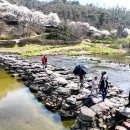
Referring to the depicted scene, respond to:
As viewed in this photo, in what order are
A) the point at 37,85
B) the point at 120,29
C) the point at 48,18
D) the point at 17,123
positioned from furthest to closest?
the point at 120,29 → the point at 48,18 → the point at 37,85 → the point at 17,123

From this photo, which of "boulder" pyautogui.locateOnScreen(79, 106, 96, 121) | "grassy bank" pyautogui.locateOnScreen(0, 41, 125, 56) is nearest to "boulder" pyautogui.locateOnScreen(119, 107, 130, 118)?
"boulder" pyautogui.locateOnScreen(79, 106, 96, 121)

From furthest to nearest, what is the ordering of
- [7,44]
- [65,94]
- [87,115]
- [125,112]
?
[7,44], [65,94], [125,112], [87,115]

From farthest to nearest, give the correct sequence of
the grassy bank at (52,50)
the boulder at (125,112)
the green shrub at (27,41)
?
1. the green shrub at (27,41)
2. the grassy bank at (52,50)
3. the boulder at (125,112)

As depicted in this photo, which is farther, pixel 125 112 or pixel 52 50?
pixel 52 50

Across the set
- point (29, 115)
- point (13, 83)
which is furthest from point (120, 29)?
point (29, 115)

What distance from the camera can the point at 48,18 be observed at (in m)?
140

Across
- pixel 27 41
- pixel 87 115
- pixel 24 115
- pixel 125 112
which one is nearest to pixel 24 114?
pixel 24 115

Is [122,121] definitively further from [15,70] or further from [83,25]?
[83,25]

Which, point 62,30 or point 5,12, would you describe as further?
point 5,12

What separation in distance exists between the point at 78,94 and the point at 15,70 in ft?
64.1

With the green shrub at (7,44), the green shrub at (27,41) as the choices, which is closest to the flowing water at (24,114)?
the green shrub at (7,44)

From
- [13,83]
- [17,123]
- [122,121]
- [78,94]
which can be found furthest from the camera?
[13,83]

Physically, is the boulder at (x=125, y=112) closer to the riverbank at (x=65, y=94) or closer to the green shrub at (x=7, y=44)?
the riverbank at (x=65, y=94)

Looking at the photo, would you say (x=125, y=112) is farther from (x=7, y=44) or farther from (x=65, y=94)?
(x=7, y=44)
